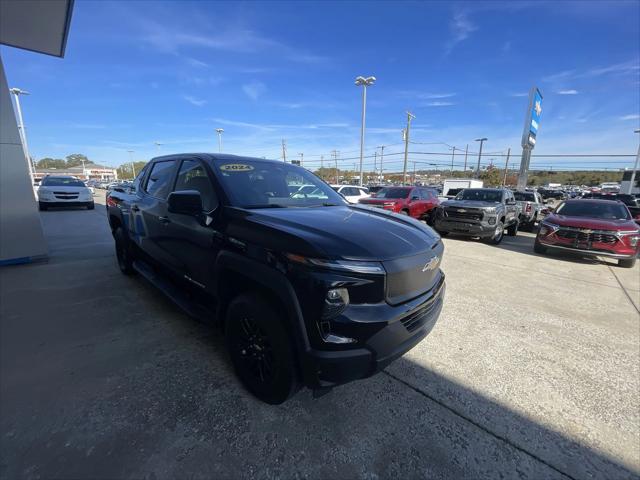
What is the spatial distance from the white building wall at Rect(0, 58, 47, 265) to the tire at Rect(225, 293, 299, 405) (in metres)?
5.55

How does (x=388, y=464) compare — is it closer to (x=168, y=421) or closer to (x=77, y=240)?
(x=168, y=421)

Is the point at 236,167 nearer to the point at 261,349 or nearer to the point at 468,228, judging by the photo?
the point at 261,349

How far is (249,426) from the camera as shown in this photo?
202 centimetres

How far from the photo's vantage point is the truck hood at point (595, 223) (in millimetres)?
6676

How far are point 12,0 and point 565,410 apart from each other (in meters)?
8.92

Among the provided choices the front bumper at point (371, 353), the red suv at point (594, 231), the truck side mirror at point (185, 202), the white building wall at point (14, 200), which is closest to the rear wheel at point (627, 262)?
the red suv at point (594, 231)

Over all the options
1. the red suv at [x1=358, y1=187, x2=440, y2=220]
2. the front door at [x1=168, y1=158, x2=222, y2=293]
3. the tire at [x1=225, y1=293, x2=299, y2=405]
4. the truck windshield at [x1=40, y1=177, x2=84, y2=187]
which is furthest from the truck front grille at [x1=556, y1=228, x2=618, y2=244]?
the truck windshield at [x1=40, y1=177, x2=84, y2=187]

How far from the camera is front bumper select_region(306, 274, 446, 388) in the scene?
1.71 meters

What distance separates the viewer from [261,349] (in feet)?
6.95

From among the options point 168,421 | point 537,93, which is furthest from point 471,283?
point 537,93

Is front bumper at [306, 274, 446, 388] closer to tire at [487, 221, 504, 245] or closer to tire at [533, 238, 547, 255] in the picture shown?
tire at [533, 238, 547, 255]

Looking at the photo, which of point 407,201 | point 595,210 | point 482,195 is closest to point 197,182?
point 595,210

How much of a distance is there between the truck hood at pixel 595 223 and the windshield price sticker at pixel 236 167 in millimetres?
7743

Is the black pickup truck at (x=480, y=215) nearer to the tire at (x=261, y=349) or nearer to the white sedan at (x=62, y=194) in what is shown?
the tire at (x=261, y=349)
